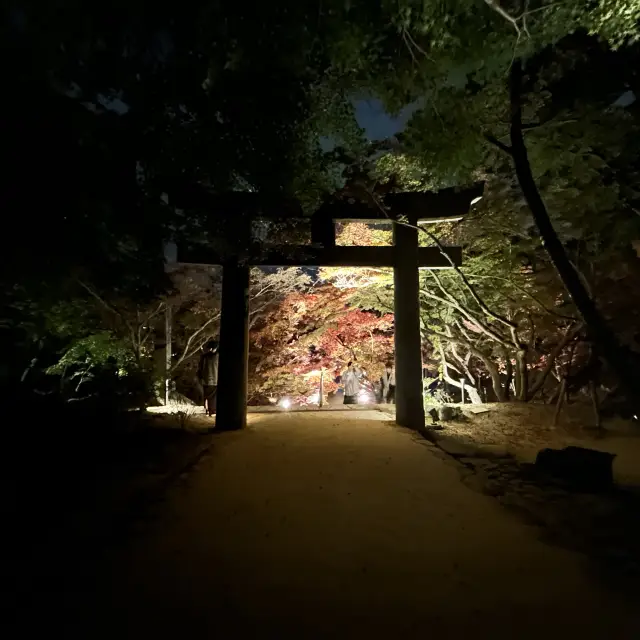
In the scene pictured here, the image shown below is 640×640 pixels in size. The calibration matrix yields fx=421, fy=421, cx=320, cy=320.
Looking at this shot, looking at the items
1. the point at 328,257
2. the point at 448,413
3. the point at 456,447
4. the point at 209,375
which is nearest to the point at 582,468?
the point at 456,447

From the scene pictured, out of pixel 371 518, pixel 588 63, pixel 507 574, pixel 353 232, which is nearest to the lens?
pixel 507 574

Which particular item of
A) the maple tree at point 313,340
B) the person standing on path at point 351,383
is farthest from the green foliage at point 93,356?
the person standing on path at point 351,383

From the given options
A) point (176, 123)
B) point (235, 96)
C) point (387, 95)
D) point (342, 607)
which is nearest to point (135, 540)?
point (342, 607)

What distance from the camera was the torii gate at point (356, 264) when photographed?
28.7ft

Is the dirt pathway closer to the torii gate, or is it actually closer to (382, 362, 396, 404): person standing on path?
the torii gate

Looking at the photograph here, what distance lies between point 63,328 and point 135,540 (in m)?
5.52

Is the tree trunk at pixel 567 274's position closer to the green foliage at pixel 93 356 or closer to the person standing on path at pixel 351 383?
the green foliage at pixel 93 356

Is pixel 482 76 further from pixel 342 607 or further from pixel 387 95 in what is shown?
pixel 342 607

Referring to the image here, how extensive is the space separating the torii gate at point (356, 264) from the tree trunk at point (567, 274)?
3573 mm

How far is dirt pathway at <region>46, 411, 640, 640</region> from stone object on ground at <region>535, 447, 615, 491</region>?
122 cm

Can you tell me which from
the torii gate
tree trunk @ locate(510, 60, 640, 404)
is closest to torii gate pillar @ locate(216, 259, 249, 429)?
the torii gate

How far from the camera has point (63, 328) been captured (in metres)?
7.93

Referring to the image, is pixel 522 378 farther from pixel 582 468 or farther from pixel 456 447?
pixel 582 468

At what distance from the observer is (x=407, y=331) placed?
29.8ft
